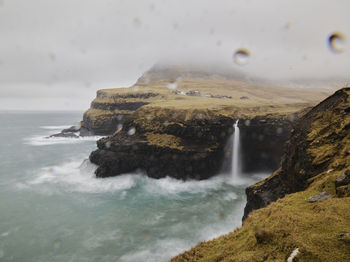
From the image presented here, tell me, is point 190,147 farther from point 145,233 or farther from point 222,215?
point 145,233

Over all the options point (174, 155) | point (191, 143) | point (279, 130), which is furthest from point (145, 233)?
point (279, 130)

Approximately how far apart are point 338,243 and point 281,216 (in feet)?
9.35

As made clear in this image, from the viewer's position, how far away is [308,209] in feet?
33.1

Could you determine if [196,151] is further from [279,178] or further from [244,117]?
[279,178]

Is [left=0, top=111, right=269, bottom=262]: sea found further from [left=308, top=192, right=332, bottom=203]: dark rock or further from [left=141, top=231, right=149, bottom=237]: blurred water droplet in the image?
[left=308, top=192, right=332, bottom=203]: dark rock

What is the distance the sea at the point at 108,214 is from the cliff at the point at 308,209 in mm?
11969

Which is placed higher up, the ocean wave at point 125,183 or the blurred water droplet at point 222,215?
the ocean wave at point 125,183

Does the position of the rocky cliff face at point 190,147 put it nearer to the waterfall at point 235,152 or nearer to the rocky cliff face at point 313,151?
the waterfall at point 235,152

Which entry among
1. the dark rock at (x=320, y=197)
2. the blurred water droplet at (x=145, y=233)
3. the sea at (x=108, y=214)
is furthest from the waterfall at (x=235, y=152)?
the dark rock at (x=320, y=197)

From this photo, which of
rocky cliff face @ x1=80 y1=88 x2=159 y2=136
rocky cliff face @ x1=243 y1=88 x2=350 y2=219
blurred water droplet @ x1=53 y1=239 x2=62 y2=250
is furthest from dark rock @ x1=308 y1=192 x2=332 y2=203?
rocky cliff face @ x1=80 y1=88 x2=159 y2=136

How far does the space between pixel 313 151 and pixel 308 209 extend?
733 cm

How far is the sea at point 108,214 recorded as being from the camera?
77.4 ft

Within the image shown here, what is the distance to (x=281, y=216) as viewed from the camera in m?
9.71

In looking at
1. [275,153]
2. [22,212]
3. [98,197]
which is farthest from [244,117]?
[22,212]
